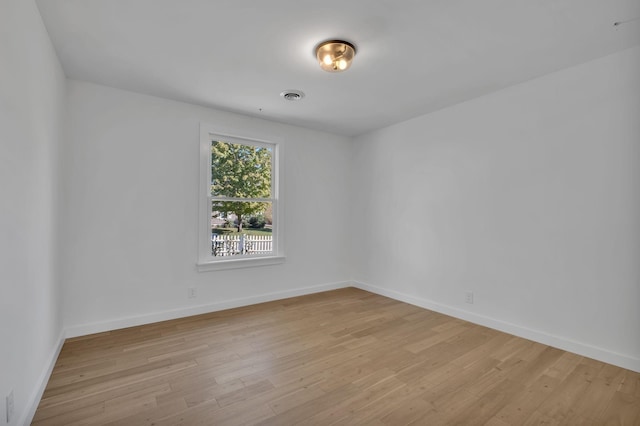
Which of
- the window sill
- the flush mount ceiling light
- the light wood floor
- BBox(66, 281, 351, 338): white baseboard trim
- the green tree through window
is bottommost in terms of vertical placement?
the light wood floor

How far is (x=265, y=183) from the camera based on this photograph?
426cm

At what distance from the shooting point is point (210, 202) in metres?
3.74

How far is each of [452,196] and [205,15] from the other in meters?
3.06

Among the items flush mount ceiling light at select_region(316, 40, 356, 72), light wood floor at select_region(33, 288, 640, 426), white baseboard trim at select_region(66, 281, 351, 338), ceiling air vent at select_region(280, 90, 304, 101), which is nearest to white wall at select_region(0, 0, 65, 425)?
light wood floor at select_region(33, 288, 640, 426)

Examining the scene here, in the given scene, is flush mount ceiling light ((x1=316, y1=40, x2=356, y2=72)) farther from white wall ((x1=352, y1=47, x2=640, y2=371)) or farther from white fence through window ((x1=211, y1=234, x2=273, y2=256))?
white fence through window ((x1=211, y1=234, x2=273, y2=256))

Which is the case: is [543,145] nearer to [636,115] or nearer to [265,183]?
[636,115]

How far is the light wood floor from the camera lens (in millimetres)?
1823

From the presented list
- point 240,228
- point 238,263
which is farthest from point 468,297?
point 240,228

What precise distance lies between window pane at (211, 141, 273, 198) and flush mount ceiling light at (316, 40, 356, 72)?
6.40 ft

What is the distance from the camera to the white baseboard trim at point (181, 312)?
2988 millimetres

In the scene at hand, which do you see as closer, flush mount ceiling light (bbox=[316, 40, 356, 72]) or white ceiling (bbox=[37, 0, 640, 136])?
white ceiling (bbox=[37, 0, 640, 136])

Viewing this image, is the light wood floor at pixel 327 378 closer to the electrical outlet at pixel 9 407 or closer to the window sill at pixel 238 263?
the electrical outlet at pixel 9 407

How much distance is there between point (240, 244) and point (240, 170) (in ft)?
3.23

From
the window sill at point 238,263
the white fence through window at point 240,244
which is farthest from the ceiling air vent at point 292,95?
the window sill at point 238,263
